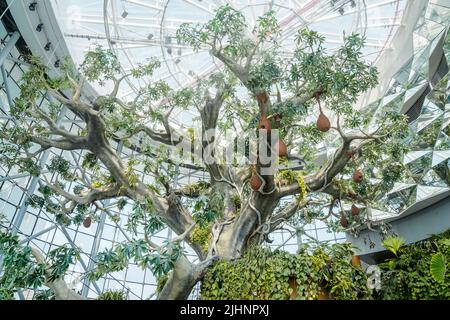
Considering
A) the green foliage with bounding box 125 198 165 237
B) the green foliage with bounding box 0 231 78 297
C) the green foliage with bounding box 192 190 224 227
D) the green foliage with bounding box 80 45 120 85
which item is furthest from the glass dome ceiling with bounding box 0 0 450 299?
the green foliage with bounding box 0 231 78 297

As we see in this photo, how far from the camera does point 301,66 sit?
20.4 feet

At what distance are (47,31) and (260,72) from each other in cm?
1003

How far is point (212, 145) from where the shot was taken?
841 centimetres

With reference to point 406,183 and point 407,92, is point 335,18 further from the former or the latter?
point 406,183

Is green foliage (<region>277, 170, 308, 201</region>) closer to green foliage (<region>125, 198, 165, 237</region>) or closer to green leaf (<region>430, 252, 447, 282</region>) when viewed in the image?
green leaf (<region>430, 252, 447, 282</region>)

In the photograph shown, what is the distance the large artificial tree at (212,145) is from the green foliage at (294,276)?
0.59m

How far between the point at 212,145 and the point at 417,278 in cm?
519

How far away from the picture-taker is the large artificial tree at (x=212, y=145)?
5561 millimetres

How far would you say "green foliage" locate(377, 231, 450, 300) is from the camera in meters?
5.73

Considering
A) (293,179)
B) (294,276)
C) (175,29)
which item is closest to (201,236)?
(293,179)

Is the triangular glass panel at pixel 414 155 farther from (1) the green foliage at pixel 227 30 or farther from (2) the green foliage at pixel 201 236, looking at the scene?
(1) the green foliage at pixel 227 30

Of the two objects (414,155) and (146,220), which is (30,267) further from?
(414,155)

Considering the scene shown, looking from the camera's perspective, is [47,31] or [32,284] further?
[47,31]
